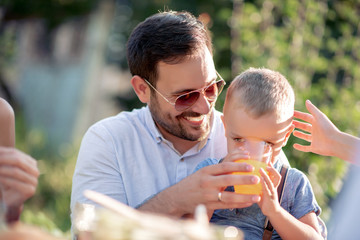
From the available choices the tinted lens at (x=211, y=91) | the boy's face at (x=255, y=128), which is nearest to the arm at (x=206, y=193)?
the boy's face at (x=255, y=128)

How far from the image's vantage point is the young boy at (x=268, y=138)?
208cm

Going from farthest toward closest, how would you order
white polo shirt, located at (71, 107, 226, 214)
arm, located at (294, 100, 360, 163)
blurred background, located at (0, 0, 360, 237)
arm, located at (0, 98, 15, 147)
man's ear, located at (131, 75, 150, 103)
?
blurred background, located at (0, 0, 360, 237)
man's ear, located at (131, 75, 150, 103)
white polo shirt, located at (71, 107, 226, 214)
arm, located at (294, 100, 360, 163)
arm, located at (0, 98, 15, 147)

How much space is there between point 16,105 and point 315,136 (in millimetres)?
8216

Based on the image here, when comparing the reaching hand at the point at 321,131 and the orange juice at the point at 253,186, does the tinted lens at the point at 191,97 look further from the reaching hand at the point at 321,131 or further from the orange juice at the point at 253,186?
the orange juice at the point at 253,186

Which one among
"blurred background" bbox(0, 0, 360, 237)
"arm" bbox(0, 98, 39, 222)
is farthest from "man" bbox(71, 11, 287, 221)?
"blurred background" bbox(0, 0, 360, 237)

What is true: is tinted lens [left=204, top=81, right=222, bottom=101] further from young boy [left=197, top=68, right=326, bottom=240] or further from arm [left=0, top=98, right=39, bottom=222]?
arm [left=0, top=98, right=39, bottom=222]

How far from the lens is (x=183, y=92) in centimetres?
274

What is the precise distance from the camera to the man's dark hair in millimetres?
2787

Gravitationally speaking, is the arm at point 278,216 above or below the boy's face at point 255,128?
below

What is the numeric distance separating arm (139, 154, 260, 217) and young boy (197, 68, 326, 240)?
0.06m

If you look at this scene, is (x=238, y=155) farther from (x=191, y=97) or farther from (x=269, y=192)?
(x=191, y=97)

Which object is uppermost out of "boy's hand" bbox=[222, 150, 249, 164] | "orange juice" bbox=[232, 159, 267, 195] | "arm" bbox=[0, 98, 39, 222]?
"arm" bbox=[0, 98, 39, 222]

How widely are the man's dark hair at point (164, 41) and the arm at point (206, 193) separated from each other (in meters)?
0.86

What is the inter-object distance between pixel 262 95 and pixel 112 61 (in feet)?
24.3
